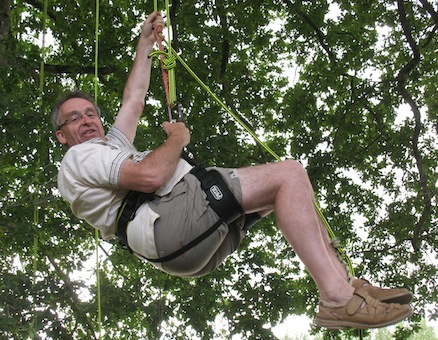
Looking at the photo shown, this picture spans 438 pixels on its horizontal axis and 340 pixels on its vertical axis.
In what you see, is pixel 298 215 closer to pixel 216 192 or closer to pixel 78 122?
pixel 216 192

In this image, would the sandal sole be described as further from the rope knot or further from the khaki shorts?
the rope knot

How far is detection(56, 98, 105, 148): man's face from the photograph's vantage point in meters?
3.00

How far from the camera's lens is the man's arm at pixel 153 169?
8.42ft

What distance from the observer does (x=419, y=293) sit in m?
7.50

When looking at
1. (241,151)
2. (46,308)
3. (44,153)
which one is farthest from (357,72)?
(46,308)

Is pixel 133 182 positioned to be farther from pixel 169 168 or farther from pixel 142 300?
pixel 142 300

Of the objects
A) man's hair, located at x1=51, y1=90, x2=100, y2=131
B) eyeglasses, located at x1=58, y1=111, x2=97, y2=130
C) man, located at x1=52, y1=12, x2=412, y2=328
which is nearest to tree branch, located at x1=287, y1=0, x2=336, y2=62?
man's hair, located at x1=51, y1=90, x2=100, y2=131

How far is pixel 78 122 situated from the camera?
9.89ft

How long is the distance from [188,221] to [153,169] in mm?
234

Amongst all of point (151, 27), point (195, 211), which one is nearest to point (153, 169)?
point (195, 211)

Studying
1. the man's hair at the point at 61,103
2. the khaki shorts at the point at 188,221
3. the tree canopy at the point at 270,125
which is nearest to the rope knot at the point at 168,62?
the man's hair at the point at 61,103

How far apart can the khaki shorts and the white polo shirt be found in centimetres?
3

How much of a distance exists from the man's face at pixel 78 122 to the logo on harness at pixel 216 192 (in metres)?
0.65

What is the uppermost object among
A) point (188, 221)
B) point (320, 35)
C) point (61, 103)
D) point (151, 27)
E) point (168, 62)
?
point (320, 35)
